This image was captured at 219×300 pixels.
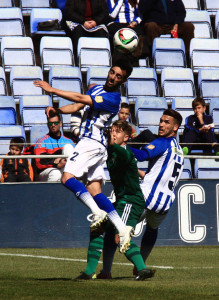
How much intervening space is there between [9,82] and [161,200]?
735 cm

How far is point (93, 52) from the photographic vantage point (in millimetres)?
13609

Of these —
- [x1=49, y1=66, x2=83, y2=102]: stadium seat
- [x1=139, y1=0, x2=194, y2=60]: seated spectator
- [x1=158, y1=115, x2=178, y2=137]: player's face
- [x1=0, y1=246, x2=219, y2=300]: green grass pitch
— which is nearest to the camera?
[x1=0, y1=246, x2=219, y2=300]: green grass pitch

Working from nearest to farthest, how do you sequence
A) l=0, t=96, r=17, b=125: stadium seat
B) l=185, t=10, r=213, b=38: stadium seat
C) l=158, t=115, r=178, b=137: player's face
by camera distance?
l=158, t=115, r=178, b=137: player's face < l=0, t=96, r=17, b=125: stadium seat < l=185, t=10, r=213, b=38: stadium seat

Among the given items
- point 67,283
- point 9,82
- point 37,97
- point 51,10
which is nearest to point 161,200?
point 67,283

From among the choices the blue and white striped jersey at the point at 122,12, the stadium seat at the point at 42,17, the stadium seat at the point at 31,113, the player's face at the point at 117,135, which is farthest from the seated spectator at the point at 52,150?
the stadium seat at the point at 42,17

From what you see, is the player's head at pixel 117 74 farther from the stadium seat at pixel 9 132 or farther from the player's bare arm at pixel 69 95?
the stadium seat at pixel 9 132

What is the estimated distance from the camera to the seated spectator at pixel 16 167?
392 inches

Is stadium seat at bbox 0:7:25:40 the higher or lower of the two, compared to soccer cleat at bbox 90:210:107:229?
higher

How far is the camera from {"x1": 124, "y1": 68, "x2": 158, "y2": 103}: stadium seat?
13.2m

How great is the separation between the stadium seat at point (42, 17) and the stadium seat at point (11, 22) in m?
0.24

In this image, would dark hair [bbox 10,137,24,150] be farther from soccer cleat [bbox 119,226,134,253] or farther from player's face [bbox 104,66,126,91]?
soccer cleat [bbox 119,226,134,253]

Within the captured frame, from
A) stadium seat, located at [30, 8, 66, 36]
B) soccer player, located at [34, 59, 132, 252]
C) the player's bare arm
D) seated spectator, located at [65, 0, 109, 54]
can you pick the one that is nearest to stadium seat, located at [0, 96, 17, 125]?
seated spectator, located at [65, 0, 109, 54]

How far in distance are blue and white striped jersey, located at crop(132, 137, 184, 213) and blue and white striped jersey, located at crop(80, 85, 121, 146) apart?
1.58 feet

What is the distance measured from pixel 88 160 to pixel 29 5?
9030 millimetres
